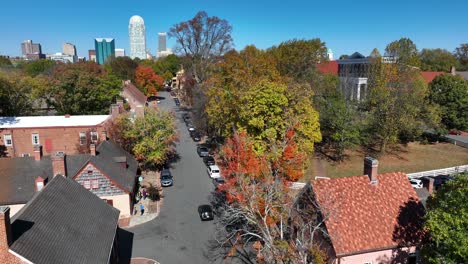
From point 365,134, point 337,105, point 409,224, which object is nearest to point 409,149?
point 365,134

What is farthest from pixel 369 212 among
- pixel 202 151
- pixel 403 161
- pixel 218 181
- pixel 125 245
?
pixel 202 151

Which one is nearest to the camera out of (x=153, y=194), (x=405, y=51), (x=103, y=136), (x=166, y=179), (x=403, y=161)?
(x=153, y=194)

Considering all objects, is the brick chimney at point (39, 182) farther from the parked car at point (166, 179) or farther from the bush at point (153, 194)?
the parked car at point (166, 179)

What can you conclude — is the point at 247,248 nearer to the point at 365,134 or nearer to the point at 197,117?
the point at 365,134

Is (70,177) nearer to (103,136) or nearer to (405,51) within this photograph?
(103,136)

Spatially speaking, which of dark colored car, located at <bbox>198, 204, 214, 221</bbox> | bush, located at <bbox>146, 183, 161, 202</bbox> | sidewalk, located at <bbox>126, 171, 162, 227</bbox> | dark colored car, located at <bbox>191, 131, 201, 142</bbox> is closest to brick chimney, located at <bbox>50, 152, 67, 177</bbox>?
sidewalk, located at <bbox>126, 171, 162, 227</bbox>

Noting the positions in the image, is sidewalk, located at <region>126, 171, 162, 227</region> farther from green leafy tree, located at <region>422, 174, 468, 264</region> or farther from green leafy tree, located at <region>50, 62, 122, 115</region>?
green leafy tree, located at <region>50, 62, 122, 115</region>

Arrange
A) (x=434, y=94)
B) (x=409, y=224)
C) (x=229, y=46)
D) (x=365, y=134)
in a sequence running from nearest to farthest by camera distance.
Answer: (x=409, y=224) < (x=365, y=134) < (x=434, y=94) < (x=229, y=46)
